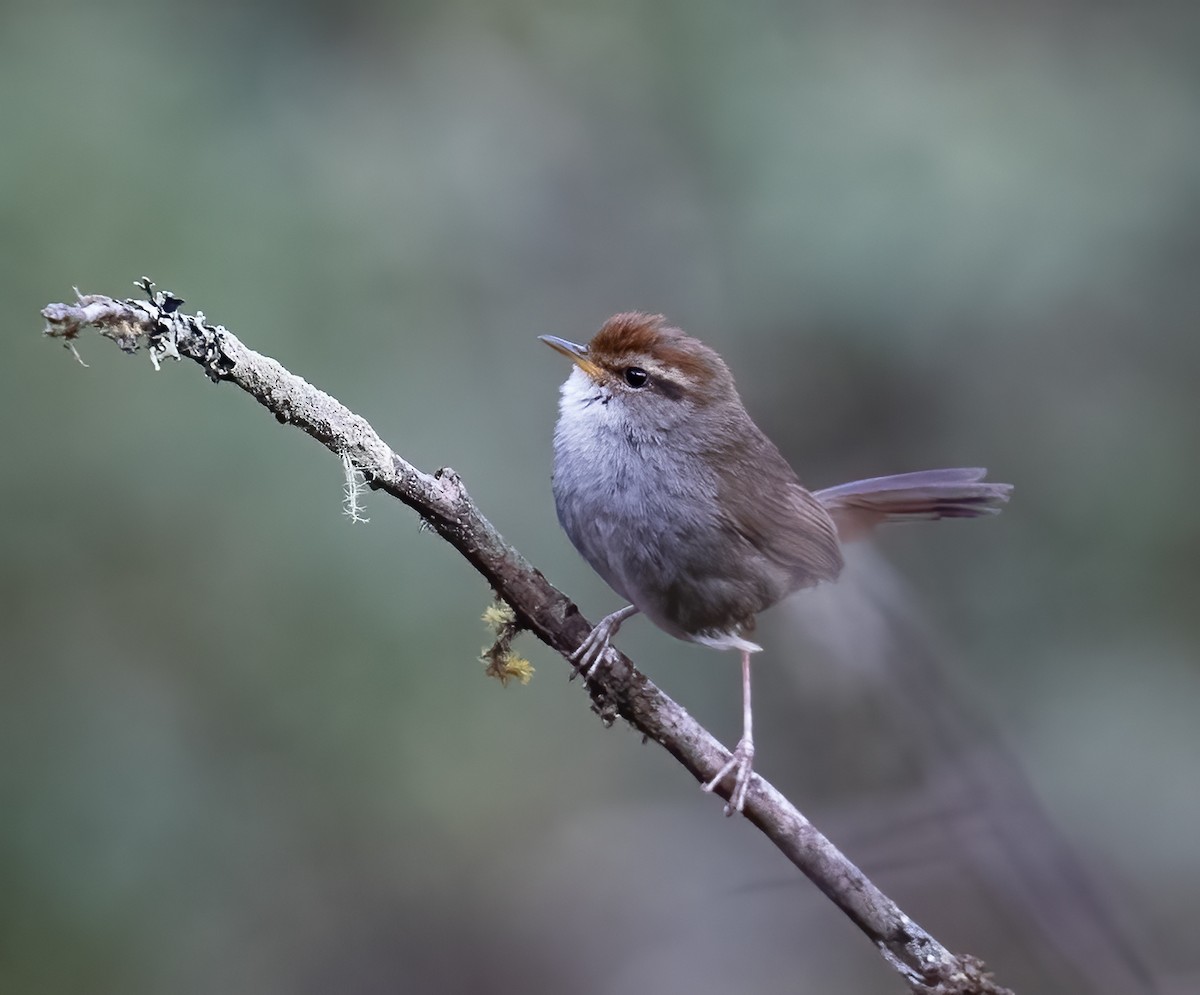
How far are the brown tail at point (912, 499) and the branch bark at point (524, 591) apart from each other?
71.8 inches

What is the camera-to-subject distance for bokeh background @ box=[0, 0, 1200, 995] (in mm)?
4676

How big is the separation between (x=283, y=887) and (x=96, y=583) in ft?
5.07

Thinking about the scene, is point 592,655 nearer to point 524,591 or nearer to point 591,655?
point 591,655

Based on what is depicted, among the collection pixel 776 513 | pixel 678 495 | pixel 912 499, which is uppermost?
pixel 912 499

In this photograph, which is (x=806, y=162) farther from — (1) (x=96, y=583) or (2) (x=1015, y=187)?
(1) (x=96, y=583)

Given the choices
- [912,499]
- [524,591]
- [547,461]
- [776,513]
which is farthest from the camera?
[547,461]

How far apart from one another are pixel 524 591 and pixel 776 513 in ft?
4.14

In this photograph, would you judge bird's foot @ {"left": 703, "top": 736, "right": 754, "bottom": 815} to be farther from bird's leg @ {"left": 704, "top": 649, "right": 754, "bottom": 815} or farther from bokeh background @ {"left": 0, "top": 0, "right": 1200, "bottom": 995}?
bokeh background @ {"left": 0, "top": 0, "right": 1200, "bottom": 995}

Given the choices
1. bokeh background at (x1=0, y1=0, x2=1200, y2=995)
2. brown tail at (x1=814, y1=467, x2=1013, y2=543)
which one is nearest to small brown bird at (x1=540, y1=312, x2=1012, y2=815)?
brown tail at (x1=814, y1=467, x2=1013, y2=543)

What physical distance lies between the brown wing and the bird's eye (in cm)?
35

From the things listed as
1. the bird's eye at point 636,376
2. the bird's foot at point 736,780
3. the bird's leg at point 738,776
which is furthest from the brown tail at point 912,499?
the bird's foot at point 736,780

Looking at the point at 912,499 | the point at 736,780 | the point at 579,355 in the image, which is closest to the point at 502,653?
the point at 736,780

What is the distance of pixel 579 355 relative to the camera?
→ 12.1 ft

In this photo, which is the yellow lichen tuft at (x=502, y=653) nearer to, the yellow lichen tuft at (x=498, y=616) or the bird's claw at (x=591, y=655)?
the yellow lichen tuft at (x=498, y=616)
